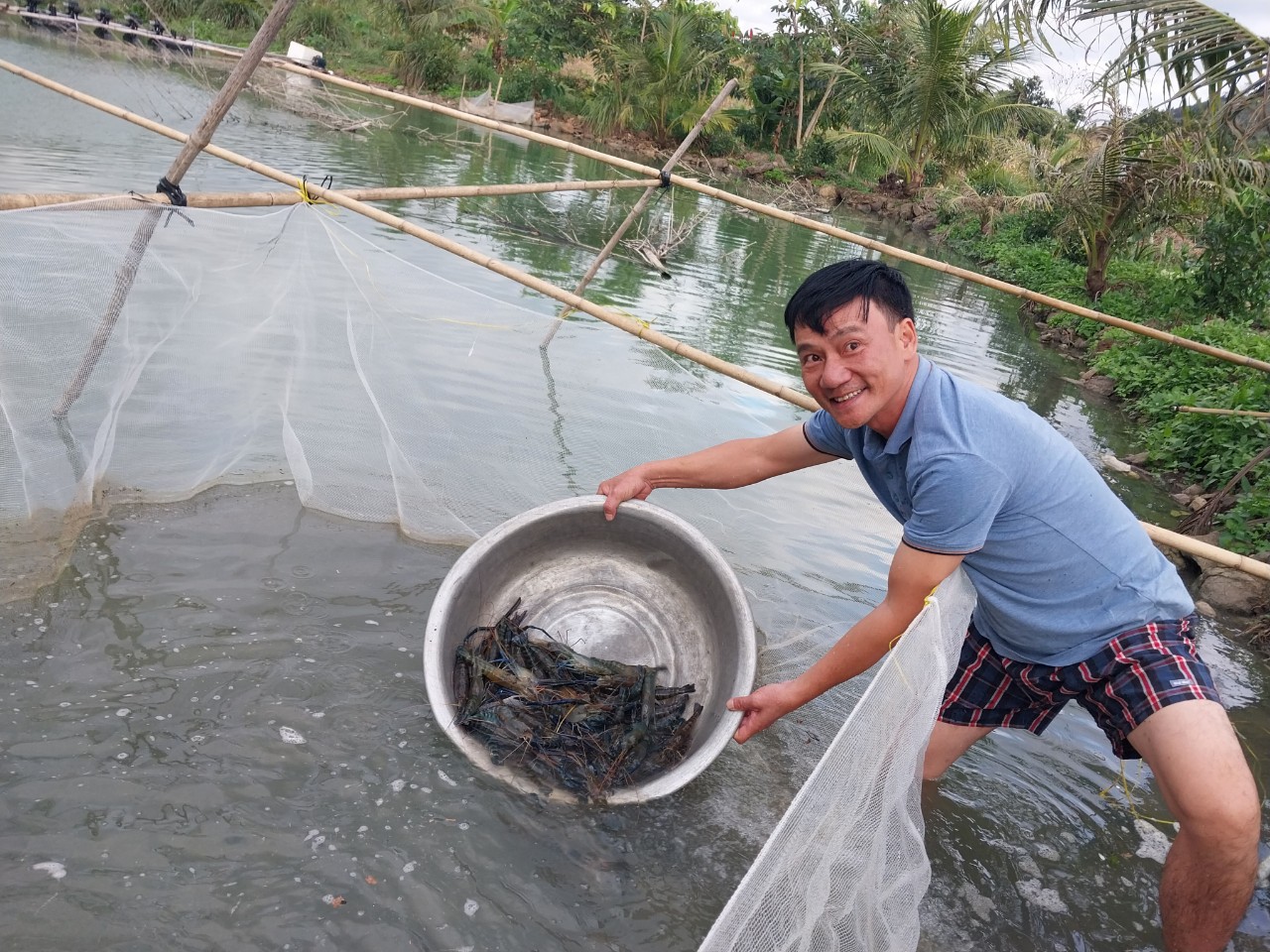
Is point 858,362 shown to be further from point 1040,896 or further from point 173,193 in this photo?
point 173,193

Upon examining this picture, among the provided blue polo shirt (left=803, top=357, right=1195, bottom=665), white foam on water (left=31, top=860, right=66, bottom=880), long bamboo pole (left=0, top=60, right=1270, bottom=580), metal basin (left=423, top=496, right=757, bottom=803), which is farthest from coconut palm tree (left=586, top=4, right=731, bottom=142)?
white foam on water (left=31, top=860, right=66, bottom=880)

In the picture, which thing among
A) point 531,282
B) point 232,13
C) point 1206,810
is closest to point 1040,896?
point 1206,810

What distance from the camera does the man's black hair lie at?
66.4 inches

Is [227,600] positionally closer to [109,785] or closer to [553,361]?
[109,785]

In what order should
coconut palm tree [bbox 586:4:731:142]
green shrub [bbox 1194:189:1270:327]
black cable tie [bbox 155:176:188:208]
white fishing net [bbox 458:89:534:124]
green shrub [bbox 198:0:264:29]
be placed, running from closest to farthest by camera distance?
black cable tie [bbox 155:176:188:208] < green shrub [bbox 1194:189:1270:327] < green shrub [bbox 198:0:264:29] < white fishing net [bbox 458:89:534:124] < coconut palm tree [bbox 586:4:731:142]

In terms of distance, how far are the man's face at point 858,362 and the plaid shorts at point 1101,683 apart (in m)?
0.69

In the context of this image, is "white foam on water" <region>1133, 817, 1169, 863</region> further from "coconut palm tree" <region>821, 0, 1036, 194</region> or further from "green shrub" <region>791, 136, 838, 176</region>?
"green shrub" <region>791, 136, 838, 176</region>

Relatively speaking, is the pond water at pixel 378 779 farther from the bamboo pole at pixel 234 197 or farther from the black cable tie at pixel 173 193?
the black cable tie at pixel 173 193

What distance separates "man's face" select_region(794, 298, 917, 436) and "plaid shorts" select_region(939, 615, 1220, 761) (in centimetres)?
69

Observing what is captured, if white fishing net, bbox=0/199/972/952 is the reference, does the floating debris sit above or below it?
below

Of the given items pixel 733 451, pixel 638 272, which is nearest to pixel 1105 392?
pixel 638 272

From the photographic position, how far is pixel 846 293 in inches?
66.2

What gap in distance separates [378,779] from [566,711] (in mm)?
496

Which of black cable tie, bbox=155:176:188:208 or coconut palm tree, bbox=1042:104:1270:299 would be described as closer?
black cable tie, bbox=155:176:188:208
